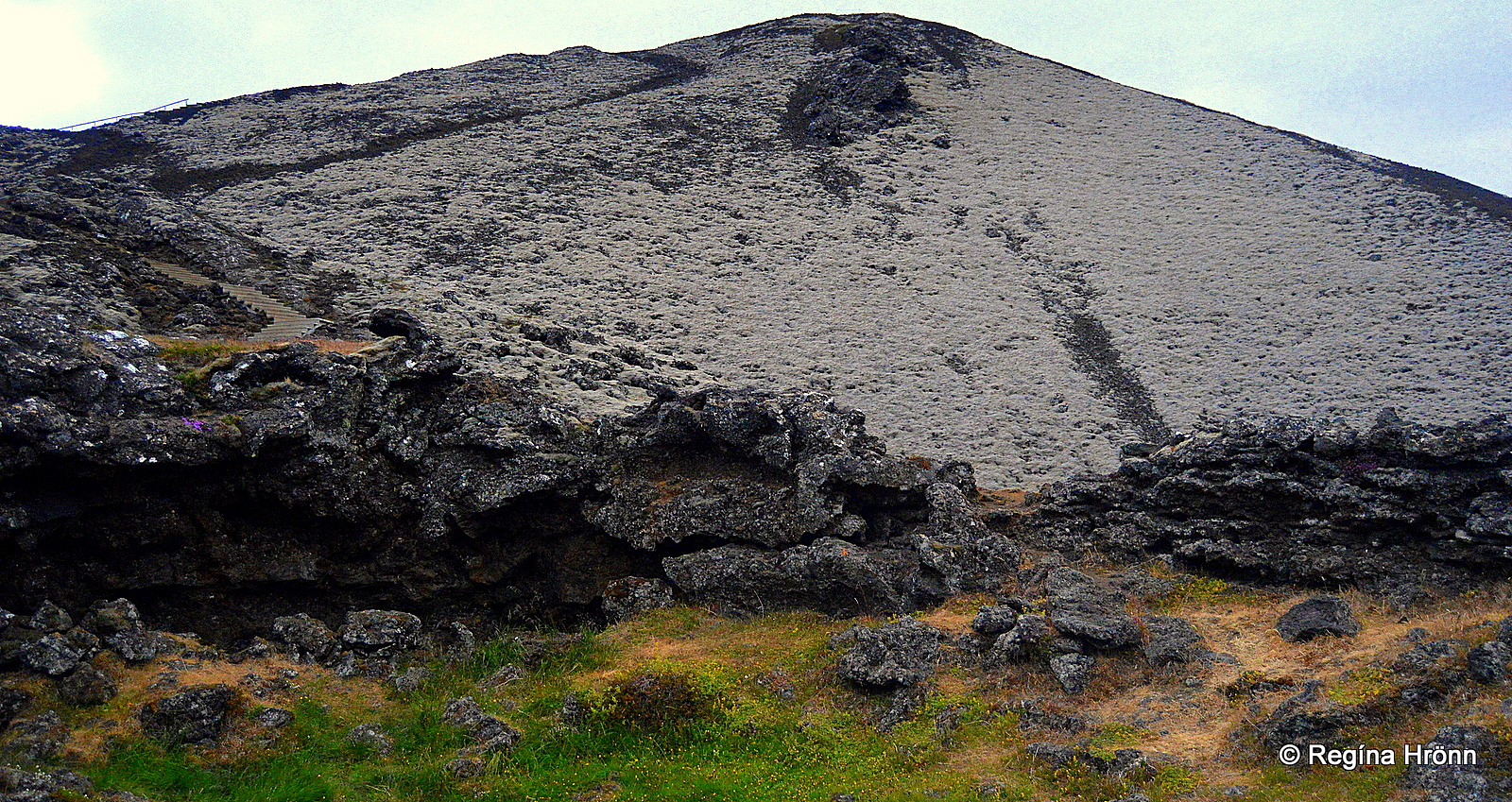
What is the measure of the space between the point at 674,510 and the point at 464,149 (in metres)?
23.3

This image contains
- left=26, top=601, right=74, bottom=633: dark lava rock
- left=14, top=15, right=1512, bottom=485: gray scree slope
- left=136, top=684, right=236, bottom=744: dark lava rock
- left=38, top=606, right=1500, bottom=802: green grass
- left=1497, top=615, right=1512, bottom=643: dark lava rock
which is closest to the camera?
left=38, top=606, right=1500, bottom=802: green grass

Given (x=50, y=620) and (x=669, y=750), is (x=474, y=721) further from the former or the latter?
(x=50, y=620)

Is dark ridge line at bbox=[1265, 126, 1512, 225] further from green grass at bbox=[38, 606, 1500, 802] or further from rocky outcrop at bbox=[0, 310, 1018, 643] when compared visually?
green grass at bbox=[38, 606, 1500, 802]

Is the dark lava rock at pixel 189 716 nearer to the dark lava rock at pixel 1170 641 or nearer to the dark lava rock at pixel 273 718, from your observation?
the dark lava rock at pixel 273 718

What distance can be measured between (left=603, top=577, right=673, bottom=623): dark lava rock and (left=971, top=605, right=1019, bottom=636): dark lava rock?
14.3 feet

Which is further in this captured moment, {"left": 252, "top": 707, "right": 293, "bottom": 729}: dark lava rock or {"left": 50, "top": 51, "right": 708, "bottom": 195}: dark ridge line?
{"left": 50, "top": 51, "right": 708, "bottom": 195}: dark ridge line

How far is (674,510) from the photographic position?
14188mm

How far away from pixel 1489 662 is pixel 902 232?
78.1 feet

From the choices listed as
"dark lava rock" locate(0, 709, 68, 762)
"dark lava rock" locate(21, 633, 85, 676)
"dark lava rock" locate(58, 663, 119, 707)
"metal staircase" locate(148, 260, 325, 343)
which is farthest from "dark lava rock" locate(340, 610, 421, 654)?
"metal staircase" locate(148, 260, 325, 343)

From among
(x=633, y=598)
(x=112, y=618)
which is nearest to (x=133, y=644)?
(x=112, y=618)

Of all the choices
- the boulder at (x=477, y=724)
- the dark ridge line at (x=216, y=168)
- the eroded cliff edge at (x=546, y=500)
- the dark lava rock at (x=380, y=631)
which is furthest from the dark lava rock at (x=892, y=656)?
the dark ridge line at (x=216, y=168)

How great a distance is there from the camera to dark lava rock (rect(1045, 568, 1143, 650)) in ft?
36.6

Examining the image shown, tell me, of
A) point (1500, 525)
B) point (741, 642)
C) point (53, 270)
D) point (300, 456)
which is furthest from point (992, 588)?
point (53, 270)

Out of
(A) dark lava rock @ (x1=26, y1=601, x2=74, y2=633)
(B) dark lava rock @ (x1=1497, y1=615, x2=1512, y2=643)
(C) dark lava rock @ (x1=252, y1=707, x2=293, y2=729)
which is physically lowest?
(C) dark lava rock @ (x1=252, y1=707, x2=293, y2=729)
